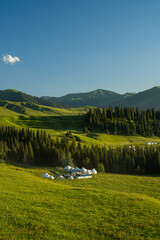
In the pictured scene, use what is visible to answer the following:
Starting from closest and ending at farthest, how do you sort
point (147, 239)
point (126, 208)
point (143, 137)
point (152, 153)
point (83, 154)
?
point (147, 239) → point (126, 208) → point (152, 153) → point (83, 154) → point (143, 137)

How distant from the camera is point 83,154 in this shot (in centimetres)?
10244

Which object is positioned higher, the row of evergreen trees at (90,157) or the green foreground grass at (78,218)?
the green foreground grass at (78,218)

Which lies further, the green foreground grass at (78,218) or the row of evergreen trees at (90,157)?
the row of evergreen trees at (90,157)

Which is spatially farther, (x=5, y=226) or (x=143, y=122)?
(x=143, y=122)

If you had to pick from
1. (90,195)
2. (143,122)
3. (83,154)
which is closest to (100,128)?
(143,122)

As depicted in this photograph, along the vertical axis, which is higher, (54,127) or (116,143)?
(54,127)

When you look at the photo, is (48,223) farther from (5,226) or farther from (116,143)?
(116,143)

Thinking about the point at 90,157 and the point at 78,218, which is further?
the point at 90,157

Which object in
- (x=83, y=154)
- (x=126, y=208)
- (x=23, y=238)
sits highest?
(x=23, y=238)

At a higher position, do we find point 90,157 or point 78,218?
point 78,218

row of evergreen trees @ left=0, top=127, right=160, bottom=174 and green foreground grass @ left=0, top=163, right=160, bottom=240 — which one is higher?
green foreground grass @ left=0, top=163, right=160, bottom=240

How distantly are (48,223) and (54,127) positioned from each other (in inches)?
7159

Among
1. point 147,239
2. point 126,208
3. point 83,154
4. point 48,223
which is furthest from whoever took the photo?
point 83,154

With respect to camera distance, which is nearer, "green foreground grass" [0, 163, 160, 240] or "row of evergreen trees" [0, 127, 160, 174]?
"green foreground grass" [0, 163, 160, 240]
